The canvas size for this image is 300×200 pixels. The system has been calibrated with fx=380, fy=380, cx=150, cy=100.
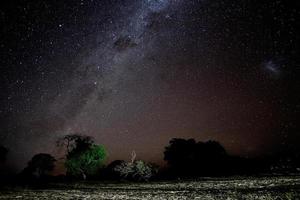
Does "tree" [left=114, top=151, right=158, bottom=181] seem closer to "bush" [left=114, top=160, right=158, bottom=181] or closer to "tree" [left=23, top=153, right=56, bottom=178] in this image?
"bush" [left=114, top=160, right=158, bottom=181]

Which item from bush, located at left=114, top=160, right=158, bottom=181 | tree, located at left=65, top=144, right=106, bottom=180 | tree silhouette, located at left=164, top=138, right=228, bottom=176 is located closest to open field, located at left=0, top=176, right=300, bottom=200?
bush, located at left=114, top=160, right=158, bottom=181

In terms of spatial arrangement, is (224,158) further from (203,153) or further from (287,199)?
(287,199)

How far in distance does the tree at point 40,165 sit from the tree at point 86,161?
2203 cm

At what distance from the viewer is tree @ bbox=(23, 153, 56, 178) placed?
340 feet

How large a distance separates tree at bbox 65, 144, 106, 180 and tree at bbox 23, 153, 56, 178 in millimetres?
22029

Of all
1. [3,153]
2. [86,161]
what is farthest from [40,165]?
[86,161]

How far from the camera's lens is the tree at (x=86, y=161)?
8281 cm

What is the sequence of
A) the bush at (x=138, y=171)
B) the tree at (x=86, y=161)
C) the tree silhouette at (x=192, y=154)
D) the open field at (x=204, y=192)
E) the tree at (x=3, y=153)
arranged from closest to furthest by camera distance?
the open field at (x=204, y=192), the bush at (x=138, y=171), the tree at (x=86, y=161), the tree silhouette at (x=192, y=154), the tree at (x=3, y=153)

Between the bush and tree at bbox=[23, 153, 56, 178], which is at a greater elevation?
tree at bbox=[23, 153, 56, 178]

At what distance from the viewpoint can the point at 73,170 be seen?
8369 centimetres

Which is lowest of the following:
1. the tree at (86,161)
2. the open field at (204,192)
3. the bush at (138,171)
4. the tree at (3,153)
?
the open field at (204,192)

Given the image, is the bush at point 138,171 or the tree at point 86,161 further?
the tree at point 86,161

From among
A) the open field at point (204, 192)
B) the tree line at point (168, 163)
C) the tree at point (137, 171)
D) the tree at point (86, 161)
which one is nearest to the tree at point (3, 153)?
the tree line at point (168, 163)

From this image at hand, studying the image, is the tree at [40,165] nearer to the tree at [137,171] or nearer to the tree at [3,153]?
the tree at [3,153]
